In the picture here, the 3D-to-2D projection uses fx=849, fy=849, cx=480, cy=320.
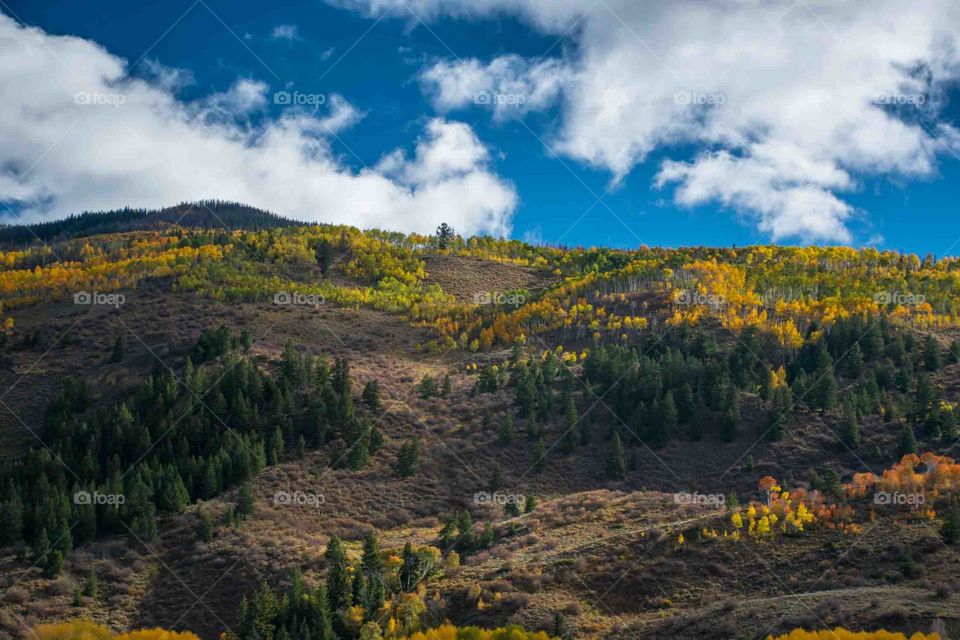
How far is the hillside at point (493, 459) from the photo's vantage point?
6556 centimetres

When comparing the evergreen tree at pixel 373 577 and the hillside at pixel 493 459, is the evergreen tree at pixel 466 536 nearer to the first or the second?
the hillside at pixel 493 459

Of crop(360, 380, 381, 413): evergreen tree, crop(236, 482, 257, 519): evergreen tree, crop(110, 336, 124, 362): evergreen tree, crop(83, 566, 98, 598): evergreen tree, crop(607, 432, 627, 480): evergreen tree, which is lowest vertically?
crop(83, 566, 98, 598): evergreen tree

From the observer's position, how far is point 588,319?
166 metres

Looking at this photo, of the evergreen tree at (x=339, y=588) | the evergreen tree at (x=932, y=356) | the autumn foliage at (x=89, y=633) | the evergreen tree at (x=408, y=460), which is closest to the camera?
the autumn foliage at (x=89, y=633)

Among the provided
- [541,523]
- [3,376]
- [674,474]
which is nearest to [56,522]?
[541,523]

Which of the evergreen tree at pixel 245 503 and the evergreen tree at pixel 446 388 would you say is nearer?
the evergreen tree at pixel 245 503

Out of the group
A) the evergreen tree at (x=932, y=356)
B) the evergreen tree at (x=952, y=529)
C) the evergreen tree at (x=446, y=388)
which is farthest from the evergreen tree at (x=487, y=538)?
the evergreen tree at (x=932, y=356)

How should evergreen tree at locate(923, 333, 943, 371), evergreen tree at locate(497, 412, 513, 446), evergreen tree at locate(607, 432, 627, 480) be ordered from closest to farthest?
evergreen tree at locate(607, 432, 627, 480) < evergreen tree at locate(497, 412, 513, 446) < evergreen tree at locate(923, 333, 943, 371)

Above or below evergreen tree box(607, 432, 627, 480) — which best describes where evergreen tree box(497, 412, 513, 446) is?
above

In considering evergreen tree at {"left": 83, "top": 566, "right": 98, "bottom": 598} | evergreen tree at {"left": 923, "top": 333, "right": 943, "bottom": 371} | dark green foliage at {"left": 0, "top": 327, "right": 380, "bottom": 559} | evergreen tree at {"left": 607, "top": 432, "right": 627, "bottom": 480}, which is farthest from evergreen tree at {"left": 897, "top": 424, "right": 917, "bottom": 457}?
evergreen tree at {"left": 83, "top": 566, "right": 98, "bottom": 598}

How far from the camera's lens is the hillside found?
215ft

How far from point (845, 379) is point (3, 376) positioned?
129 m

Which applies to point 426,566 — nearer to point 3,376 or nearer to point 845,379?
point 845,379

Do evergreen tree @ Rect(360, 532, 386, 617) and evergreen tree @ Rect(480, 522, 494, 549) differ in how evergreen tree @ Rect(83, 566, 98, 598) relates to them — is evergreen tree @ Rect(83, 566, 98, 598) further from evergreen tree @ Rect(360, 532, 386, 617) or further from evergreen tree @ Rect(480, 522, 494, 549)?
evergreen tree @ Rect(480, 522, 494, 549)
